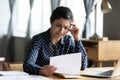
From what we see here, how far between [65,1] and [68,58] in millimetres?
2749

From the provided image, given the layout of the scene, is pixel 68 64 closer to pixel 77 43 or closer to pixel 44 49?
pixel 44 49

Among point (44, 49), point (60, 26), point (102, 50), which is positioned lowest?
point (102, 50)

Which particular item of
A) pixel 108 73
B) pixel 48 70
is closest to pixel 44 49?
pixel 48 70

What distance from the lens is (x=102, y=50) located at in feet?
12.3

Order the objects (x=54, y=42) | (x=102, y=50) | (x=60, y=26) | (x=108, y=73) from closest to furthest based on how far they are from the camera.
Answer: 1. (x=108, y=73)
2. (x=60, y=26)
3. (x=54, y=42)
4. (x=102, y=50)

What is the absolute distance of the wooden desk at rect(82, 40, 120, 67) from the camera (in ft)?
12.2

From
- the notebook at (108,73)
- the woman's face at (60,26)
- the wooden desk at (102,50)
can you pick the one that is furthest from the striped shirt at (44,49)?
the wooden desk at (102,50)

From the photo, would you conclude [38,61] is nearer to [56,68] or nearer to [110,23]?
[56,68]

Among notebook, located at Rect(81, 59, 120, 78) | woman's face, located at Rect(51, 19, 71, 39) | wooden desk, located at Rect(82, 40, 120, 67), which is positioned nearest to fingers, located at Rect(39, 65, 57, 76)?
notebook, located at Rect(81, 59, 120, 78)

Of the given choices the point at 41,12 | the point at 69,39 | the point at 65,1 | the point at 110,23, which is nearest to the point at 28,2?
the point at 41,12

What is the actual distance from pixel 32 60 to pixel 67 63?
13.2 inches

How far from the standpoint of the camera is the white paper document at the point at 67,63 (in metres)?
1.58

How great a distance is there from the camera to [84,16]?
4.40 meters

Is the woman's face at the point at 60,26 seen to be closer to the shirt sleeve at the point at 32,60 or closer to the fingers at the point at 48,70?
the shirt sleeve at the point at 32,60
